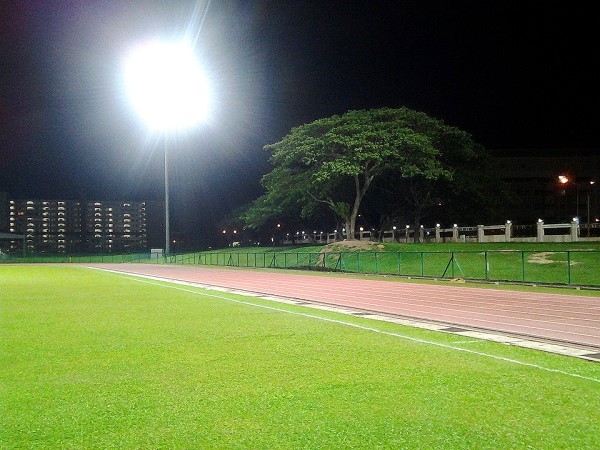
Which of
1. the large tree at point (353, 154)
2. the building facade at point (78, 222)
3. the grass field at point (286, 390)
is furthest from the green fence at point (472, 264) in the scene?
the building facade at point (78, 222)

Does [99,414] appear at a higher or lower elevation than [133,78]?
lower

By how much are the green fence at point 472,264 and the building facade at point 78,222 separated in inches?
3600

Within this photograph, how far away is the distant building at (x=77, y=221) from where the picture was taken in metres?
136

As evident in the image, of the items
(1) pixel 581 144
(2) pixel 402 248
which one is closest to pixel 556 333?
(2) pixel 402 248

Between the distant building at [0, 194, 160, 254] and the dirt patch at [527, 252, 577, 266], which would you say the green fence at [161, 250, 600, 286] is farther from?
the distant building at [0, 194, 160, 254]

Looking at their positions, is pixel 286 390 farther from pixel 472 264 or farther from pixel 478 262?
pixel 478 262

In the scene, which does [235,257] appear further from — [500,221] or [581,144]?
[581,144]

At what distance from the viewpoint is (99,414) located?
548cm

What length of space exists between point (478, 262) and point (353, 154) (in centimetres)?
1812

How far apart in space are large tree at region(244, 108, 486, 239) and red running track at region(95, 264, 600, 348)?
69.8 feet

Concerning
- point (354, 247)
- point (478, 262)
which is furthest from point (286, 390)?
point (354, 247)

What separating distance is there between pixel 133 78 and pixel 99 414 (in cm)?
3759

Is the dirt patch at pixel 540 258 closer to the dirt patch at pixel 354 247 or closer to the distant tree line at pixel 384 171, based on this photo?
the dirt patch at pixel 354 247

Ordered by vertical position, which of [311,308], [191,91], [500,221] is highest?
[191,91]
